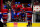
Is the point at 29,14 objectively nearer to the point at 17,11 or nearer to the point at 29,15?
the point at 29,15

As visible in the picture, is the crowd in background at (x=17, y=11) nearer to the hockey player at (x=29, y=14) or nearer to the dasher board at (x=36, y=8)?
the hockey player at (x=29, y=14)

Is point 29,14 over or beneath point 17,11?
beneath

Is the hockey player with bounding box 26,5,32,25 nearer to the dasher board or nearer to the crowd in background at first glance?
the crowd in background

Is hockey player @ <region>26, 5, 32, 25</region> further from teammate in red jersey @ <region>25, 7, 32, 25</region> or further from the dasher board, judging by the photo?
the dasher board

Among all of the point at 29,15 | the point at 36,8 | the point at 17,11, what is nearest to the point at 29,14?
the point at 29,15

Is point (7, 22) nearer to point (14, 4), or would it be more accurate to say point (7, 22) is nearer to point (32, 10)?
point (14, 4)

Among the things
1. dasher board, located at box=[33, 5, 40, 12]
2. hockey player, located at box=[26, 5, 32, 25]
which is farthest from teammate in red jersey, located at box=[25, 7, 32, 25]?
dasher board, located at box=[33, 5, 40, 12]

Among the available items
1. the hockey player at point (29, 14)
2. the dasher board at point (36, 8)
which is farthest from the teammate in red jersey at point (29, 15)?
the dasher board at point (36, 8)

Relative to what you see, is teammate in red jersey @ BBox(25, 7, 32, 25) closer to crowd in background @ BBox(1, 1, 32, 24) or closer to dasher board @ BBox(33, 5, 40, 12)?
crowd in background @ BBox(1, 1, 32, 24)

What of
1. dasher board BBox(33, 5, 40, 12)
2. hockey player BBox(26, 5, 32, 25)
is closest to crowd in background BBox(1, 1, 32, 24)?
hockey player BBox(26, 5, 32, 25)

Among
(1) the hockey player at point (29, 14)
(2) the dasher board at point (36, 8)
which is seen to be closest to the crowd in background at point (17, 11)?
(1) the hockey player at point (29, 14)

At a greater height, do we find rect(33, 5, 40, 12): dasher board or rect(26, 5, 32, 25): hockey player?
rect(33, 5, 40, 12): dasher board

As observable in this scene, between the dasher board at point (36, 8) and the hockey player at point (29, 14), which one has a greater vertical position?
the dasher board at point (36, 8)

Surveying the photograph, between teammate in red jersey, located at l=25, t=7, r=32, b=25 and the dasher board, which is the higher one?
the dasher board
